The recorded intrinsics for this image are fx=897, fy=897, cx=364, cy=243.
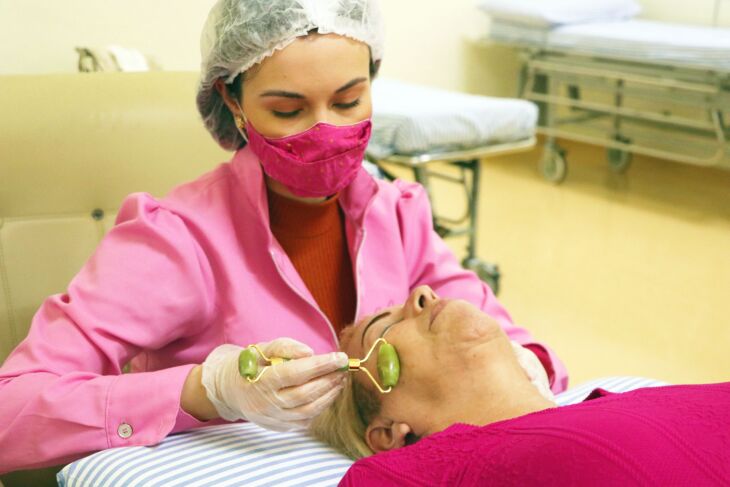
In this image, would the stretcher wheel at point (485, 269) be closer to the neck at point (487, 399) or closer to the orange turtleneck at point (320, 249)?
the orange turtleneck at point (320, 249)

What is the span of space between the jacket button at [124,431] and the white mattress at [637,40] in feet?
12.2

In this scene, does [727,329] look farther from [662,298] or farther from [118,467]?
[118,467]

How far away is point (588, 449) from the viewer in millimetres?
1005

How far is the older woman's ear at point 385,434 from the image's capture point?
137cm

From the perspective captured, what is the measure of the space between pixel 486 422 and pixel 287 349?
1.03 ft

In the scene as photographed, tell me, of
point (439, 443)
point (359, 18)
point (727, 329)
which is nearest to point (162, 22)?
point (359, 18)

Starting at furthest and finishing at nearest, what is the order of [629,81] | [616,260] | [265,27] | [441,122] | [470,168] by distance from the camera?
[629,81], [616,260], [470,168], [441,122], [265,27]

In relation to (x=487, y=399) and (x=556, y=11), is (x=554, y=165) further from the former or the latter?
(x=487, y=399)

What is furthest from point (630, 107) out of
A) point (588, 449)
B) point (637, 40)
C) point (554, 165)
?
point (588, 449)

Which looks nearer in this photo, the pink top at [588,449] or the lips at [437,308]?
the pink top at [588,449]

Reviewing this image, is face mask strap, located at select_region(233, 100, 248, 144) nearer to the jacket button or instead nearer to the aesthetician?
the aesthetician

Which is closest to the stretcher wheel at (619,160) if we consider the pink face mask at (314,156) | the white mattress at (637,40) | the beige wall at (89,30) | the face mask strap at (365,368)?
the white mattress at (637,40)

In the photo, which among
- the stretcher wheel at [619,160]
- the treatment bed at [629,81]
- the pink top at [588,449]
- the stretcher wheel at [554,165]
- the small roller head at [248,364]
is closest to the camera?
the pink top at [588,449]

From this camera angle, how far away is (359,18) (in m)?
1.57
